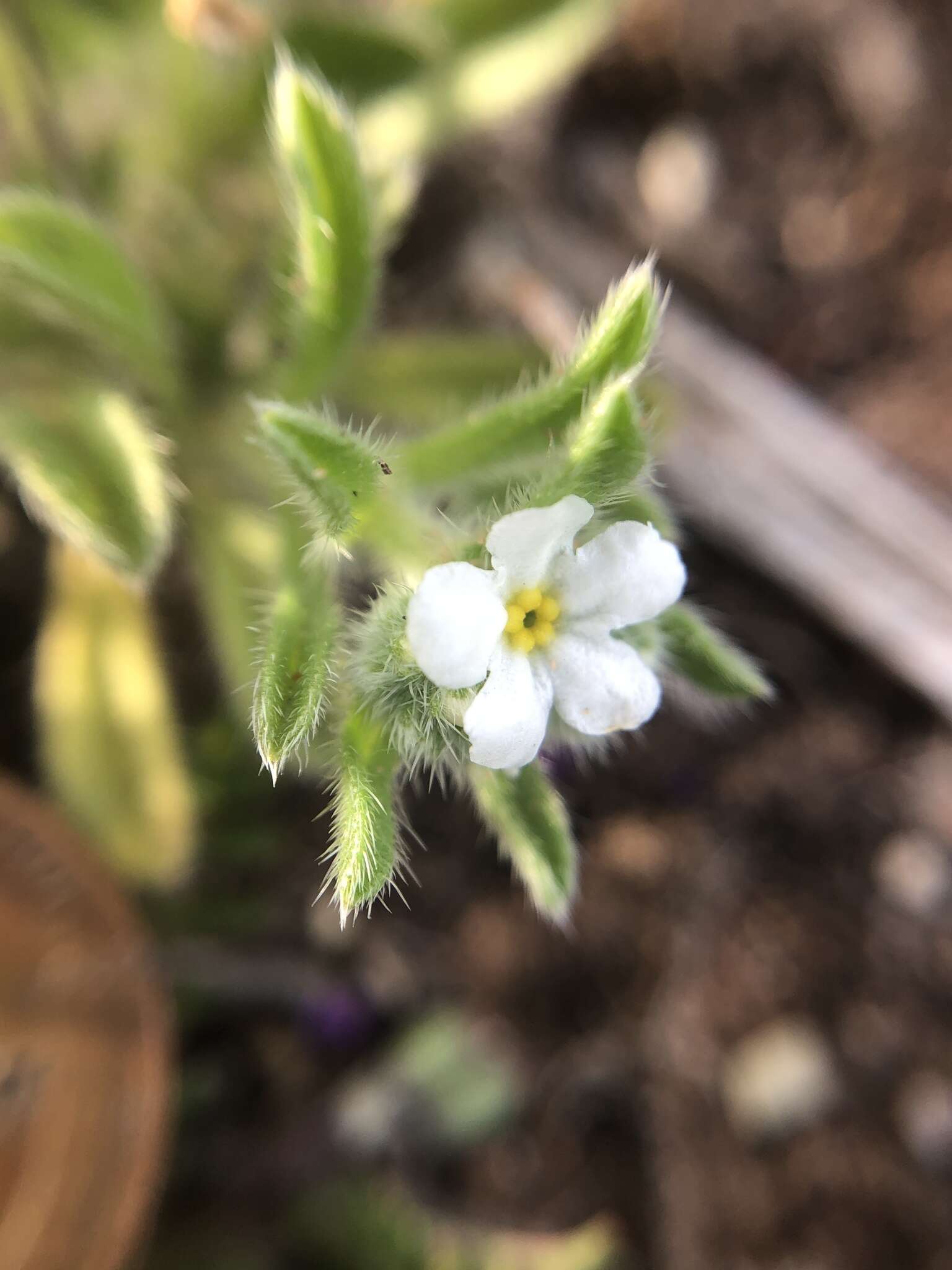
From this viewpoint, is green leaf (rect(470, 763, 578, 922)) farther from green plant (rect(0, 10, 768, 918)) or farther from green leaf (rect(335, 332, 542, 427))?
green leaf (rect(335, 332, 542, 427))

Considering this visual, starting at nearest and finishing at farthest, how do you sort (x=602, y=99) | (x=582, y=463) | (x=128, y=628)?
(x=582, y=463) < (x=128, y=628) < (x=602, y=99)

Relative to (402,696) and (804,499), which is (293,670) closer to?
(402,696)

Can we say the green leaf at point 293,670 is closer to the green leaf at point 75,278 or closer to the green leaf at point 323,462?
the green leaf at point 323,462

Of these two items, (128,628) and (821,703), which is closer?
(128,628)

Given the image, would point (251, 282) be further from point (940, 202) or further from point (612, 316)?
point (940, 202)

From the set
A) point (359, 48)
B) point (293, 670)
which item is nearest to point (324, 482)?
point (293, 670)

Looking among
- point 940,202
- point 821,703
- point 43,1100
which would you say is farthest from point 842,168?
point 43,1100

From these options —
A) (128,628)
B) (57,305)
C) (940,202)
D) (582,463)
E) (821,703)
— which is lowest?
(128,628)
